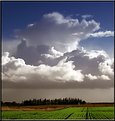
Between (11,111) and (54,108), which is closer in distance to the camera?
(11,111)

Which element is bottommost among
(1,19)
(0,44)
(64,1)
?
(0,44)

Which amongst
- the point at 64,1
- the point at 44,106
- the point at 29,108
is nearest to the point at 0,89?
the point at 64,1

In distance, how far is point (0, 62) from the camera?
19.6 ft

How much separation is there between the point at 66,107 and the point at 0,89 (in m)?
12.9

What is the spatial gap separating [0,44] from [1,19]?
51 cm

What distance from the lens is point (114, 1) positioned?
18.3 feet

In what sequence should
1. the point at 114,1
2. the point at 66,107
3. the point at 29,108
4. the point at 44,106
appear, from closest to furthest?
the point at 114,1 → the point at 29,108 → the point at 44,106 → the point at 66,107

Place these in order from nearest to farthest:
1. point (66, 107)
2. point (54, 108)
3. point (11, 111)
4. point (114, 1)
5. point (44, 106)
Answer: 1. point (114, 1)
2. point (11, 111)
3. point (44, 106)
4. point (54, 108)
5. point (66, 107)

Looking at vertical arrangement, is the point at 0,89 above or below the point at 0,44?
below

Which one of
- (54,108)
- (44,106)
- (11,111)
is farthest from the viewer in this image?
(54,108)

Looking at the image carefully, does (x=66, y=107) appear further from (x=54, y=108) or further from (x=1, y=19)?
(x=1, y=19)

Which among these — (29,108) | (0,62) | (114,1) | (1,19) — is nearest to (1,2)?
(1,19)

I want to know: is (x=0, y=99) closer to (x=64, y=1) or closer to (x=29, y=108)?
(x=64, y=1)

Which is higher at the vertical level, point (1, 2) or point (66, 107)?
point (1, 2)
